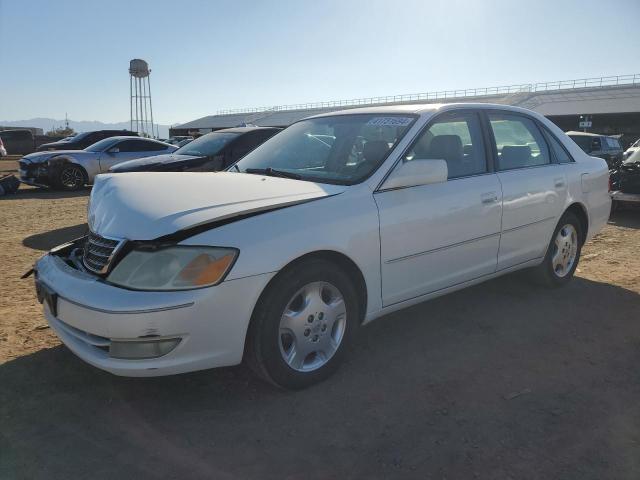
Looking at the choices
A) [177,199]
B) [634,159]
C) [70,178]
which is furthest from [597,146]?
[177,199]

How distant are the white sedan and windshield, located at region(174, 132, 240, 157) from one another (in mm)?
4050

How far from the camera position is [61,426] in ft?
8.38

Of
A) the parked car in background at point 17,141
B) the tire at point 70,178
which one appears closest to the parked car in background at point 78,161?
the tire at point 70,178

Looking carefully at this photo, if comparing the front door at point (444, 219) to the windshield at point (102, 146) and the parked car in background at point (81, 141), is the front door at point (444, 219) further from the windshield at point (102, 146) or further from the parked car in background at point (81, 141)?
the parked car in background at point (81, 141)

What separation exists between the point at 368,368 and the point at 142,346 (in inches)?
55.7

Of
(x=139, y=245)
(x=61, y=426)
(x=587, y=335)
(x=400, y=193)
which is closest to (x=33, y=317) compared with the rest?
(x=61, y=426)

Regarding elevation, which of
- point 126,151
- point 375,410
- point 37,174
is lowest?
point 375,410

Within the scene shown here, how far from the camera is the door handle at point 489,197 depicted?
373 centimetres

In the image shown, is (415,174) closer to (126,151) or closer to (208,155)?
(208,155)

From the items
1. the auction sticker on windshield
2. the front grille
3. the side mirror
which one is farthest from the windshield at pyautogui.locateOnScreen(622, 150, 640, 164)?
the front grille

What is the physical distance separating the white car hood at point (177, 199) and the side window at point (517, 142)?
1.68m

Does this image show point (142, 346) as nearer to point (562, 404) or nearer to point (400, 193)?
point (400, 193)

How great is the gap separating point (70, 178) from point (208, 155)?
5703mm

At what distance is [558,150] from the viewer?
4.65m
